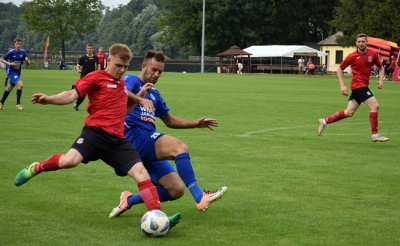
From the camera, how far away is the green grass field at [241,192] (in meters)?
6.50

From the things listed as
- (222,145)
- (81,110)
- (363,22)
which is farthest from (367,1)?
(222,145)

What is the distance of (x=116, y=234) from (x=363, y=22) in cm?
5989

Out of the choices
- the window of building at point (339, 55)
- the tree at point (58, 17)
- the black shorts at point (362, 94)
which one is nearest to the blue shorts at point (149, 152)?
the black shorts at point (362, 94)

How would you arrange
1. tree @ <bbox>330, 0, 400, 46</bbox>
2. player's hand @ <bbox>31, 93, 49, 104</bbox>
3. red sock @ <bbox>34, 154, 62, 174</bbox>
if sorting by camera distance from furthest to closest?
tree @ <bbox>330, 0, 400, 46</bbox> → red sock @ <bbox>34, 154, 62, 174</bbox> → player's hand @ <bbox>31, 93, 49, 104</bbox>

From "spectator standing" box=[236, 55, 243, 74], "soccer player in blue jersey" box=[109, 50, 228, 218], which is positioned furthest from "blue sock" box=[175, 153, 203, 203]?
"spectator standing" box=[236, 55, 243, 74]

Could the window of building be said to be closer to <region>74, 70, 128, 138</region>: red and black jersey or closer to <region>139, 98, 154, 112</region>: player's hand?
<region>139, 98, 154, 112</region>: player's hand

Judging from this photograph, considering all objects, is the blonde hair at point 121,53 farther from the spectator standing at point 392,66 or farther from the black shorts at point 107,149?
the spectator standing at point 392,66

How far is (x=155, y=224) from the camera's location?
20.7 ft

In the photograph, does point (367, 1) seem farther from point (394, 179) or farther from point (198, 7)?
point (394, 179)

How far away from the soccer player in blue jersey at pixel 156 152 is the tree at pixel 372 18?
54730 mm

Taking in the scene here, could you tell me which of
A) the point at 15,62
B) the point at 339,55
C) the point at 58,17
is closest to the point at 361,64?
the point at 15,62

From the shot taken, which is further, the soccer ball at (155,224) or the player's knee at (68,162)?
the player's knee at (68,162)

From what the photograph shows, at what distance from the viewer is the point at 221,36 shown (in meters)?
95.8

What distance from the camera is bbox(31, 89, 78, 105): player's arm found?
20.6 ft
